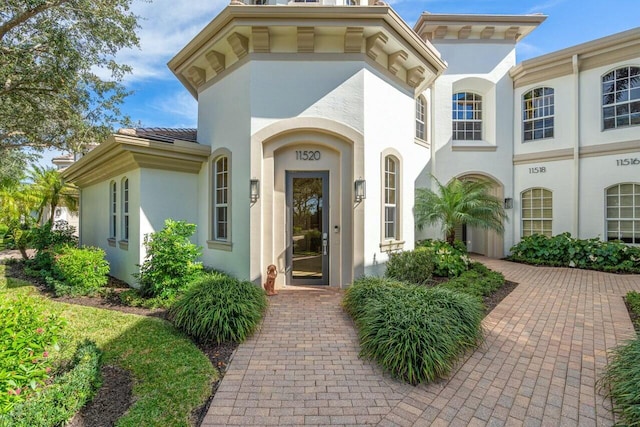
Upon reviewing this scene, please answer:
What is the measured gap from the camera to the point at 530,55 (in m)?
13.1

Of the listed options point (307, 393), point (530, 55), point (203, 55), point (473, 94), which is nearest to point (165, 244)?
point (307, 393)

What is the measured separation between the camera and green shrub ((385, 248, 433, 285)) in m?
7.45

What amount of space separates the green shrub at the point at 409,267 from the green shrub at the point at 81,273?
702 centimetres

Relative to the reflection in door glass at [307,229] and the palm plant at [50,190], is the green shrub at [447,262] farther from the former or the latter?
the palm plant at [50,190]

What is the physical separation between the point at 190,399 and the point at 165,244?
3.68 m

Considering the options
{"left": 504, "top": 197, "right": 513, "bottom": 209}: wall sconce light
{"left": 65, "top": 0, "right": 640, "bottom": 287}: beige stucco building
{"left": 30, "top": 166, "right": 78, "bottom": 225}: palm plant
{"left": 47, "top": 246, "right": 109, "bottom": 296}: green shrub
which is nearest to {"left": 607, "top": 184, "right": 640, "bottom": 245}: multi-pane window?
{"left": 65, "top": 0, "right": 640, "bottom": 287}: beige stucco building

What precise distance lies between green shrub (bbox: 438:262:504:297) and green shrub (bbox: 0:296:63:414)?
657 cm

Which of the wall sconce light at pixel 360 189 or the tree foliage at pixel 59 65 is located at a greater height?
the tree foliage at pixel 59 65

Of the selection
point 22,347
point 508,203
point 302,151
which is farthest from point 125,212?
point 508,203

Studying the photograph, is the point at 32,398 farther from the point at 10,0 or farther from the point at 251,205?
the point at 10,0

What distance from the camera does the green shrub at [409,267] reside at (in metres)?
7.45

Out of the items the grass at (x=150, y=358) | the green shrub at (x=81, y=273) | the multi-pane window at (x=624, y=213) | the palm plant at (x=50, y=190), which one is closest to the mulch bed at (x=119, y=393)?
the grass at (x=150, y=358)

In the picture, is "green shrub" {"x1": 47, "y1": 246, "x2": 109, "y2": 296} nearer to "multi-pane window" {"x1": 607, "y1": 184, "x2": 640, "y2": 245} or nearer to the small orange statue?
the small orange statue

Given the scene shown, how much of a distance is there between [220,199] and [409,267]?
5157 mm
